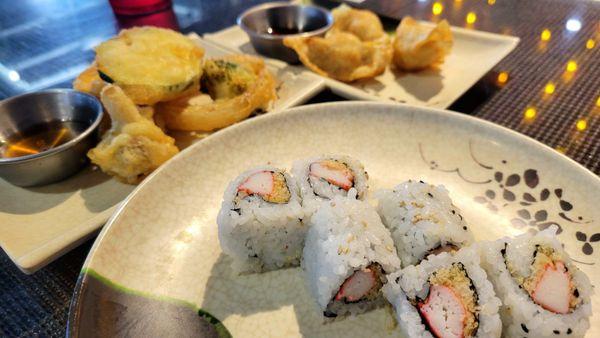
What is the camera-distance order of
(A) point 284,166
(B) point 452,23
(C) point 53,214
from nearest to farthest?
(C) point 53,214 → (A) point 284,166 → (B) point 452,23

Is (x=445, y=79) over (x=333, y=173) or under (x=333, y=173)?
under

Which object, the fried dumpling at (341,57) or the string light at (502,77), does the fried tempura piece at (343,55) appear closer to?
the fried dumpling at (341,57)

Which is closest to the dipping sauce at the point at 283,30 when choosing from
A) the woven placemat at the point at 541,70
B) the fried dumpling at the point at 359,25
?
the fried dumpling at the point at 359,25

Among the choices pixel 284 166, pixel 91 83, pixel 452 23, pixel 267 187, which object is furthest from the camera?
pixel 452 23

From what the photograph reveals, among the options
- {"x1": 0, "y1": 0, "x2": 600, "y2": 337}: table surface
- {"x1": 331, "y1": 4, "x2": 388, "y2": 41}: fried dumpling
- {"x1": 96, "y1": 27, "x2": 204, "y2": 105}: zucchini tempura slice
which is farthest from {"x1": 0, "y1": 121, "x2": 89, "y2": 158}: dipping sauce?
{"x1": 331, "y1": 4, "x2": 388, "y2": 41}: fried dumpling

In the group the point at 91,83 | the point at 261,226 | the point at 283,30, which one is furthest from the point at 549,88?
the point at 91,83

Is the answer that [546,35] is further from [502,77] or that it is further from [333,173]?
[333,173]

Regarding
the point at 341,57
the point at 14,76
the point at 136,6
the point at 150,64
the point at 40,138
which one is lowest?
the point at 14,76

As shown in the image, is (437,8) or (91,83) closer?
(91,83)
